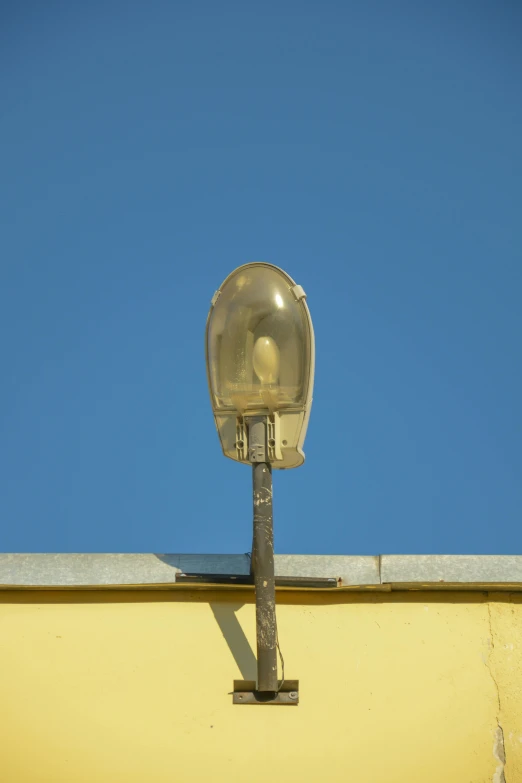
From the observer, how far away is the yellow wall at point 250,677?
9.07 feet

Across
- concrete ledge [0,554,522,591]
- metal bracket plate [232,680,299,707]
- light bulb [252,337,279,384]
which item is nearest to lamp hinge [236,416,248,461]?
light bulb [252,337,279,384]

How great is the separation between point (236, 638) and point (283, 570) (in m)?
0.34

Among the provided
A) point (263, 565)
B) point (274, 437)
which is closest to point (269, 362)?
point (274, 437)

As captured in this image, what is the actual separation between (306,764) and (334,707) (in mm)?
206

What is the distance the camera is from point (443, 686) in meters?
2.89

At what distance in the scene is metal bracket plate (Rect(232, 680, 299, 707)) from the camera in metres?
2.85

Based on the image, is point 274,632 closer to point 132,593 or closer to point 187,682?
point 187,682

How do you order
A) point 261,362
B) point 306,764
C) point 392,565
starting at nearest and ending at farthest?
point 306,764 < point 261,362 < point 392,565

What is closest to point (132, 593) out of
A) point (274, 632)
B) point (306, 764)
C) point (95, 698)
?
point (95, 698)

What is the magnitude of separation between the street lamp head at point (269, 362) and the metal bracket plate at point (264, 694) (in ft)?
2.39

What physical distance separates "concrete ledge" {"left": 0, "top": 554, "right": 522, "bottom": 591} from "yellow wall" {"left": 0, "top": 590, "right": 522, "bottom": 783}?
6 cm

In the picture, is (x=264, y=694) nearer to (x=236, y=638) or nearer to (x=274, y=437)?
(x=236, y=638)

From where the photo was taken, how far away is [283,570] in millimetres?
3299

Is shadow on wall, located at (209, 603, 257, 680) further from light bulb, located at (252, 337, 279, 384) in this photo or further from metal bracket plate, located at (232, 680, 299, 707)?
light bulb, located at (252, 337, 279, 384)
